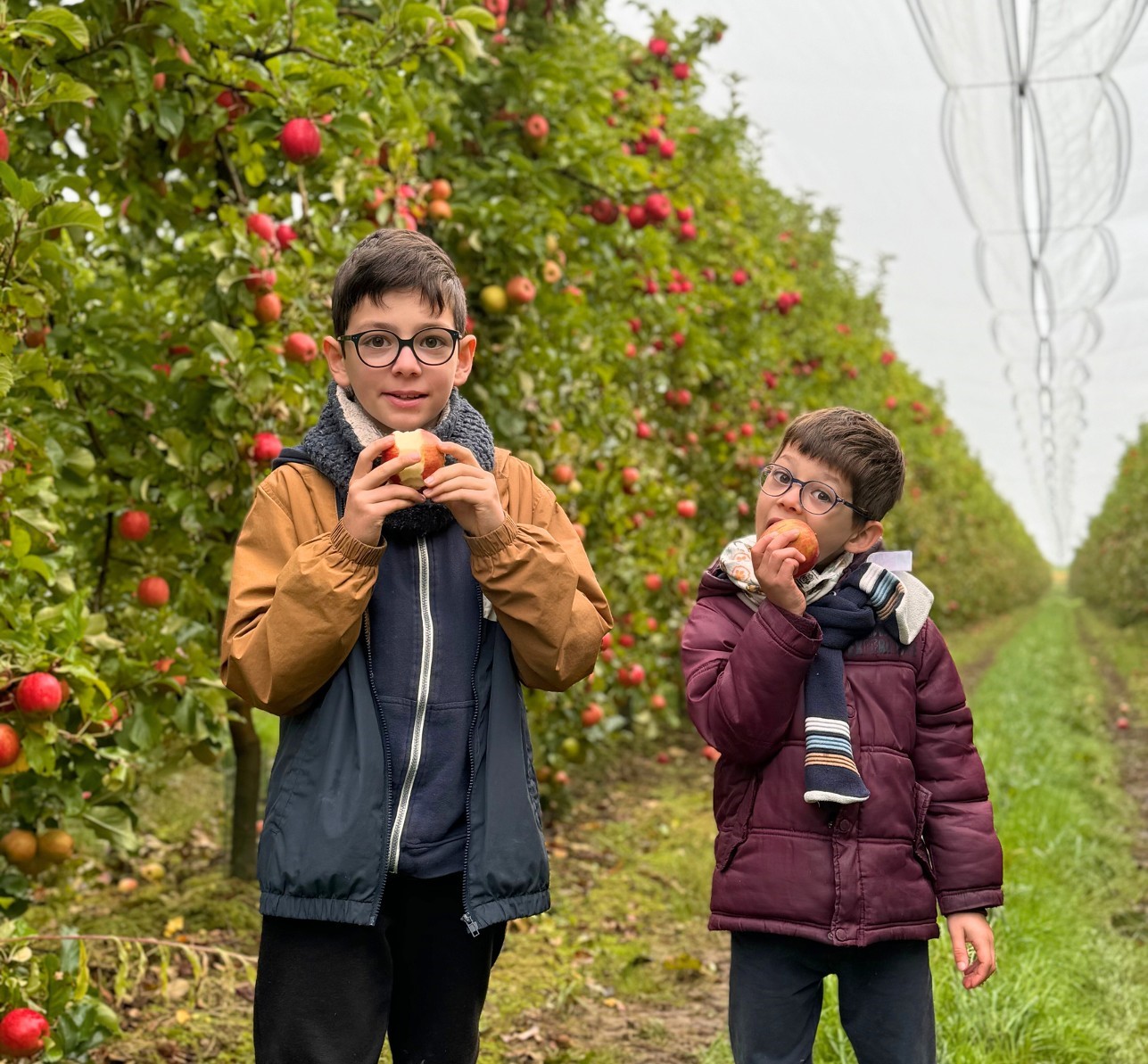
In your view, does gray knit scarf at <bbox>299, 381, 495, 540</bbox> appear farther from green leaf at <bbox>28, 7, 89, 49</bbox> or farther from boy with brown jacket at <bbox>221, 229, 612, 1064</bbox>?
green leaf at <bbox>28, 7, 89, 49</bbox>

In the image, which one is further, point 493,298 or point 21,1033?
point 493,298

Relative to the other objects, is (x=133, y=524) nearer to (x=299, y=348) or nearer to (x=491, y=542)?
(x=299, y=348)

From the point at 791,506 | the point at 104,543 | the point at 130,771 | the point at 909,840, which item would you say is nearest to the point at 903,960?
the point at 909,840

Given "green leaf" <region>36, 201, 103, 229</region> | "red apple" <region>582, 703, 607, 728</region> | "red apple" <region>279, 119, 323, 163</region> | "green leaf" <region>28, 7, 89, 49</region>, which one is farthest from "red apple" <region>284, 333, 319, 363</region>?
"red apple" <region>582, 703, 607, 728</region>

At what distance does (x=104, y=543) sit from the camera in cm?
308

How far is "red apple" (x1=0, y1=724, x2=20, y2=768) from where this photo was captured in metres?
2.11

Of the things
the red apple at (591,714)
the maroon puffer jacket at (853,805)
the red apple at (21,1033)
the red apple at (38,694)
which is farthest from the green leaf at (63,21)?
the red apple at (591,714)

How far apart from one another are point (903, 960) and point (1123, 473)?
18.1 meters

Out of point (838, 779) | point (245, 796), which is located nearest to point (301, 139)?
point (838, 779)

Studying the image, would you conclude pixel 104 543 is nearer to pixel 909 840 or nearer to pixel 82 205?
pixel 82 205

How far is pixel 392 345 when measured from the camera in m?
1.63

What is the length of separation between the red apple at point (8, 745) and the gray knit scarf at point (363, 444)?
2.84 ft

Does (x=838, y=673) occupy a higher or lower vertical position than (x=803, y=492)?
lower

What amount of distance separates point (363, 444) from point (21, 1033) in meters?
1.19
